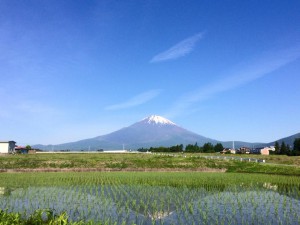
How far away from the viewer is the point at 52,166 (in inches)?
1355

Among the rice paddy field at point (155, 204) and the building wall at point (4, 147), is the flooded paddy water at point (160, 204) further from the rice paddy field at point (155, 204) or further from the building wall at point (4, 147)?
the building wall at point (4, 147)

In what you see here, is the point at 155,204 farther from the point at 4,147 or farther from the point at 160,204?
the point at 4,147

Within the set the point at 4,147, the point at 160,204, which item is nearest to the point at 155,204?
the point at 160,204

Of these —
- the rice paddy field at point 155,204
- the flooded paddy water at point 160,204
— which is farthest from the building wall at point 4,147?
the flooded paddy water at point 160,204

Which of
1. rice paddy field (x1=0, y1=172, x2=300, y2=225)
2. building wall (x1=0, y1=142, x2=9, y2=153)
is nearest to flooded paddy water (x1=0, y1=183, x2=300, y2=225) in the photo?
rice paddy field (x1=0, y1=172, x2=300, y2=225)

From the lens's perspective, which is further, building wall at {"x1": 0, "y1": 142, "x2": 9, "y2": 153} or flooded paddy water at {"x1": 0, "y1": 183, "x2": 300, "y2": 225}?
building wall at {"x1": 0, "y1": 142, "x2": 9, "y2": 153}

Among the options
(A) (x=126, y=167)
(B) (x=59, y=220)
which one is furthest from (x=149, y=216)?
(A) (x=126, y=167)

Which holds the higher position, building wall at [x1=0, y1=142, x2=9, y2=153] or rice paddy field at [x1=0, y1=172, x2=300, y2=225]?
building wall at [x1=0, y1=142, x2=9, y2=153]

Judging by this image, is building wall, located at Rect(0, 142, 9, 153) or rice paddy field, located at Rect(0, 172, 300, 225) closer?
rice paddy field, located at Rect(0, 172, 300, 225)

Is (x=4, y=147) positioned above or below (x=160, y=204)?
above

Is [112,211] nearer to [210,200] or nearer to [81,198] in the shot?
[81,198]

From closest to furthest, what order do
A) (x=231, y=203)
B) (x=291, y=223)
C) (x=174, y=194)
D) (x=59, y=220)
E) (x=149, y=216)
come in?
(x=59, y=220) < (x=291, y=223) < (x=149, y=216) < (x=231, y=203) < (x=174, y=194)

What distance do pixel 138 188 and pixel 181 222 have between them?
29.4ft

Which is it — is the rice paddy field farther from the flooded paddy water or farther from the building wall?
the building wall
